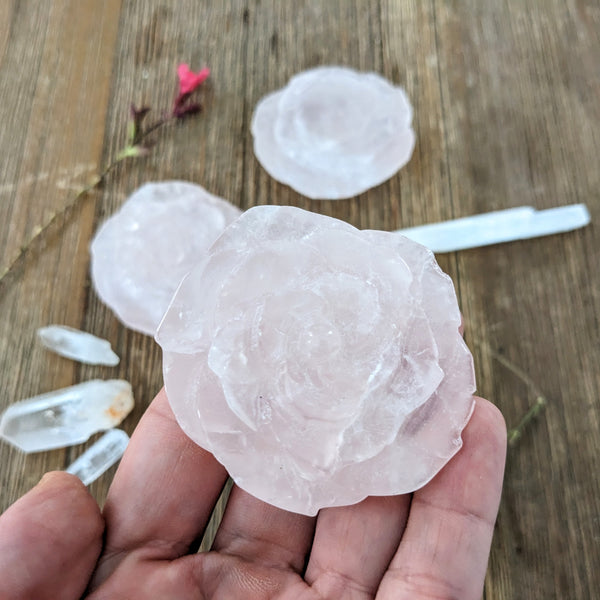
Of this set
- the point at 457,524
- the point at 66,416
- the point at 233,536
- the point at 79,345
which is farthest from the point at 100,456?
the point at 457,524

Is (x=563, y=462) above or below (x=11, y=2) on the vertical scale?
below

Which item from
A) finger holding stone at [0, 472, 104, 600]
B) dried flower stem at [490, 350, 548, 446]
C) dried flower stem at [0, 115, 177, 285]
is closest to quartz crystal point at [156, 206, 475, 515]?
finger holding stone at [0, 472, 104, 600]

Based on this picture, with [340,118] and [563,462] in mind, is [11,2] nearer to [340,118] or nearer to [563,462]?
[340,118]

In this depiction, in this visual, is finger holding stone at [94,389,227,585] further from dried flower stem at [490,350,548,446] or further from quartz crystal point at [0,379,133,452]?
dried flower stem at [490,350,548,446]

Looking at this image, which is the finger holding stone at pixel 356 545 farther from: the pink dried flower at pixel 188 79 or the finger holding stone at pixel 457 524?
the pink dried flower at pixel 188 79

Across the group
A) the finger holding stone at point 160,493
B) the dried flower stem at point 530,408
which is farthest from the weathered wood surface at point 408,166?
the finger holding stone at point 160,493

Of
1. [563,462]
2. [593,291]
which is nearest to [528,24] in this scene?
[593,291]
